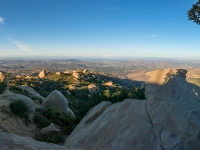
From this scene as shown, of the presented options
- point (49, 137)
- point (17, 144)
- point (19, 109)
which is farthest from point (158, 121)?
point (19, 109)

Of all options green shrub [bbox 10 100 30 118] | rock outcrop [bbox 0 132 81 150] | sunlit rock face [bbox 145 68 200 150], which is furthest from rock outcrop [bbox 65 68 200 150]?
green shrub [bbox 10 100 30 118]

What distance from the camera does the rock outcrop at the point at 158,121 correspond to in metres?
7.57

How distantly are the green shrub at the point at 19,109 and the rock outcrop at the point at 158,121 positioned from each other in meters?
8.06

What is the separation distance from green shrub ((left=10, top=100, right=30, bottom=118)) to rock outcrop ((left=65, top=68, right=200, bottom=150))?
8.06 meters

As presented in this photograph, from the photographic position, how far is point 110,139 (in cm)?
963

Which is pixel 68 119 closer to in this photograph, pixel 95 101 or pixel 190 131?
pixel 95 101

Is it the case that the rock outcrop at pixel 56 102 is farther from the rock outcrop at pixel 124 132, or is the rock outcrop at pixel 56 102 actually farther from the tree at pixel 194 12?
the tree at pixel 194 12

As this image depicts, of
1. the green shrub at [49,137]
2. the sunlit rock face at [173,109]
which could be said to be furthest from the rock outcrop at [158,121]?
the green shrub at [49,137]

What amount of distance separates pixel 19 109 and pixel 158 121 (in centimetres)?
1332

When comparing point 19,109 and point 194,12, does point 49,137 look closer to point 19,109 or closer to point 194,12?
point 19,109

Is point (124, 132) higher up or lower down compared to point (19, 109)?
higher up

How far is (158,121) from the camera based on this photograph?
338 inches

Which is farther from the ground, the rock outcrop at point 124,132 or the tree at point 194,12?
the tree at point 194,12

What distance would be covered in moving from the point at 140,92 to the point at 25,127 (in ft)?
36.3
